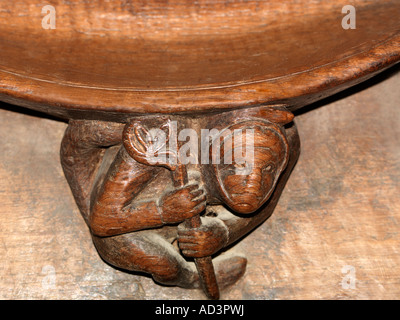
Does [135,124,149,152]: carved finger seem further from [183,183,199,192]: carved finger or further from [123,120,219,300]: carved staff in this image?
[183,183,199,192]: carved finger

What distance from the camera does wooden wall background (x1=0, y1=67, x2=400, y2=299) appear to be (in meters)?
1.90

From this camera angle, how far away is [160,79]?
166cm

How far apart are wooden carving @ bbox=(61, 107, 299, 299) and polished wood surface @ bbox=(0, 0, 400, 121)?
0.10 m

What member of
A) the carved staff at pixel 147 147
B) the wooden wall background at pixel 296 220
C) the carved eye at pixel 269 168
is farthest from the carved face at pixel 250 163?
the wooden wall background at pixel 296 220

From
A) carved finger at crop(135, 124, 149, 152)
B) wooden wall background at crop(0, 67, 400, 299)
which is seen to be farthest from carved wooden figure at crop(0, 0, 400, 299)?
wooden wall background at crop(0, 67, 400, 299)

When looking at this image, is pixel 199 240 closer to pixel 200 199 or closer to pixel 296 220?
pixel 200 199

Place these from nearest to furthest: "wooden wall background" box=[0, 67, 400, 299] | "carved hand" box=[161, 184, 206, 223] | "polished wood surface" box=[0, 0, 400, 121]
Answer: "polished wood surface" box=[0, 0, 400, 121] → "carved hand" box=[161, 184, 206, 223] → "wooden wall background" box=[0, 67, 400, 299]

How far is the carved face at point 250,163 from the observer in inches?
62.6

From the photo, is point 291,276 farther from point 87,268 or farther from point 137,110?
point 137,110

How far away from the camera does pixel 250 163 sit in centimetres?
160

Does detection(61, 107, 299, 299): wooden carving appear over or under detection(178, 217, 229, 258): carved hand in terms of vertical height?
over

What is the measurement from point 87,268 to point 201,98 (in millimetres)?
723

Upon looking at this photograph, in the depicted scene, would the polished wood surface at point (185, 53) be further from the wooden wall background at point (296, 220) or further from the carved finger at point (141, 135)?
the wooden wall background at point (296, 220)

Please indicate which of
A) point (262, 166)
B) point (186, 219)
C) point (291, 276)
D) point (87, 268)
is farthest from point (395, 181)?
point (87, 268)
